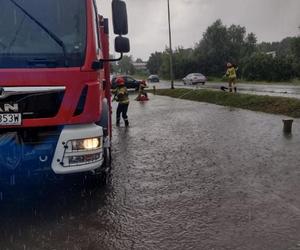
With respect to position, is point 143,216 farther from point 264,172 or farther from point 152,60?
point 152,60

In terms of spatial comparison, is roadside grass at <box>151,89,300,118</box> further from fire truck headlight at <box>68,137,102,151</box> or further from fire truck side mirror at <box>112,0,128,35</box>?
fire truck headlight at <box>68,137,102,151</box>

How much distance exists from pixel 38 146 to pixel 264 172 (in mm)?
3957

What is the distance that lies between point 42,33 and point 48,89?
0.71 m

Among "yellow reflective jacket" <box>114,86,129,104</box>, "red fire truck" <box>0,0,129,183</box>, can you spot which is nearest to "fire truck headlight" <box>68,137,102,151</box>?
"red fire truck" <box>0,0,129,183</box>

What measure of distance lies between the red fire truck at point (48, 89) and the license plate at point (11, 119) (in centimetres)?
1

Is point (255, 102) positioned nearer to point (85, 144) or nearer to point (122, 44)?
point (122, 44)

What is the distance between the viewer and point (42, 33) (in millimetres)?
4895

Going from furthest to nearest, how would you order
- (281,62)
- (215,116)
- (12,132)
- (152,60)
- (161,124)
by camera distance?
(152,60) < (281,62) < (215,116) < (161,124) < (12,132)

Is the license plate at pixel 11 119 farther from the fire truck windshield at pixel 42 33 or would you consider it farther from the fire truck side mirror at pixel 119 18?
the fire truck side mirror at pixel 119 18

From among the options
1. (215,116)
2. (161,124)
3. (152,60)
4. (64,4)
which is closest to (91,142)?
(64,4)

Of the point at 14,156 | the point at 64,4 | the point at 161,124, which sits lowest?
the point at 161,124

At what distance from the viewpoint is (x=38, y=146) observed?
479 cm

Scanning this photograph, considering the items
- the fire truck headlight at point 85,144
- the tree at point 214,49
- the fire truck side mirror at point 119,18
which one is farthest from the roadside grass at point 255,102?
the tree at point 214,49

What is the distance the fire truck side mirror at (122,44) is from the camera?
5633mm
